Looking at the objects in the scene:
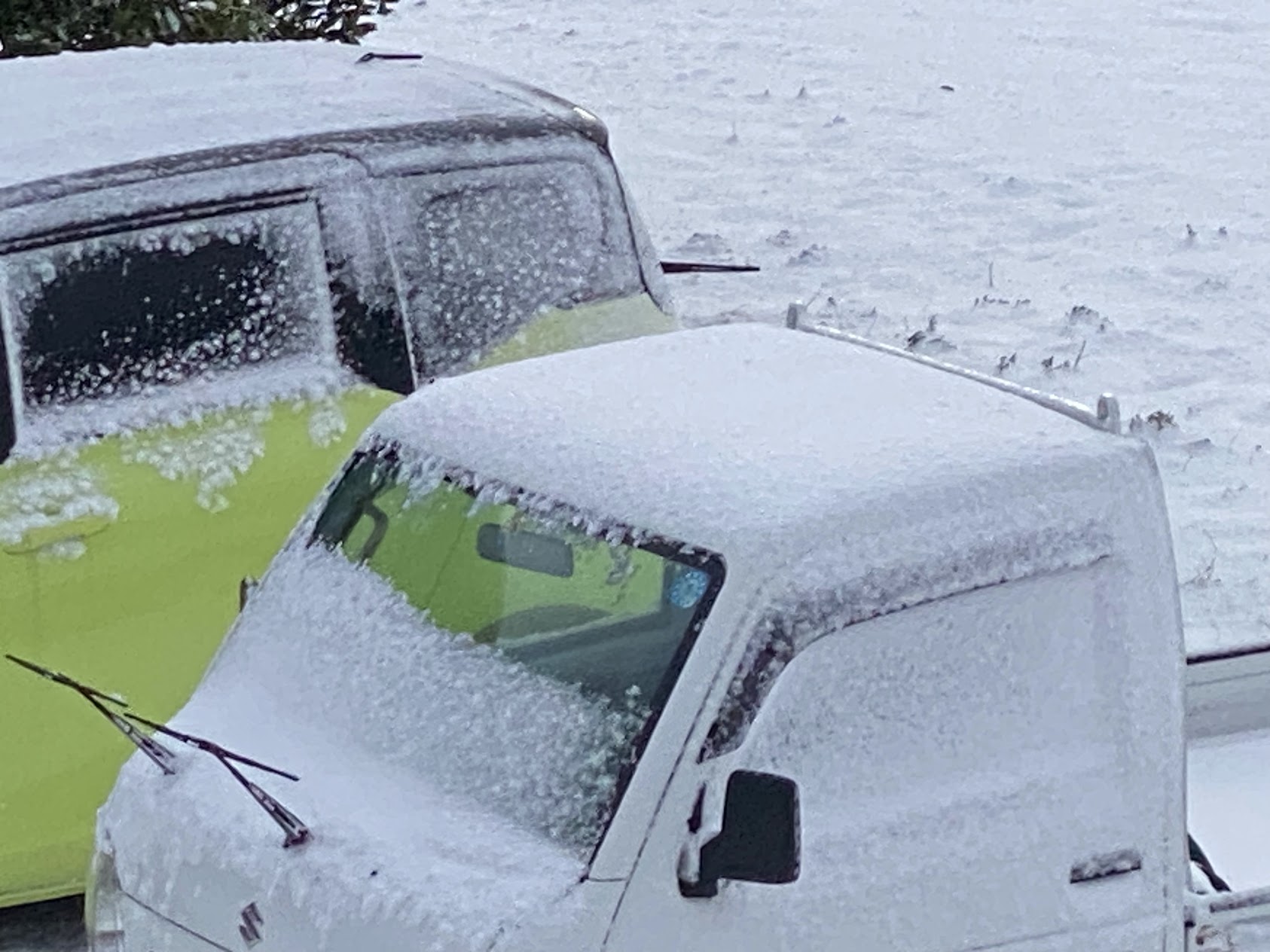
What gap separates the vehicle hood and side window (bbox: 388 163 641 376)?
1.96 meters

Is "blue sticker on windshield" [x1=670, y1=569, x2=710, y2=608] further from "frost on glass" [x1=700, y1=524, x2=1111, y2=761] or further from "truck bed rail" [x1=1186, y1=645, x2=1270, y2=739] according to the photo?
"truck bed rail" [x1=1186, y1=645, x2=1270, y2=739]

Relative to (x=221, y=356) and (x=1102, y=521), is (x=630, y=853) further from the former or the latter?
(x=221, y=356)

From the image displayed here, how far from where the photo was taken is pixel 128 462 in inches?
219

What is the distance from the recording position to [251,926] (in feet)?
12.4

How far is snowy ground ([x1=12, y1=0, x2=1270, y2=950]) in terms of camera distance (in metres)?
10.4

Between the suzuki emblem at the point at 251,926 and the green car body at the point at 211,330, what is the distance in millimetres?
1772

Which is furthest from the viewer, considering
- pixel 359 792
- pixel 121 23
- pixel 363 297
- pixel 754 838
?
pixel 121 23

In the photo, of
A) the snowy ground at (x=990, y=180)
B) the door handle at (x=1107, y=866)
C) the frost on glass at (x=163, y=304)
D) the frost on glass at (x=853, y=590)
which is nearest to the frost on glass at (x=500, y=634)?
the frost on glass at (x=853, y=590)

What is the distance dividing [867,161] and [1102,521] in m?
11.2

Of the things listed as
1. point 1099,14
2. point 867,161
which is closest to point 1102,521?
point 867,161

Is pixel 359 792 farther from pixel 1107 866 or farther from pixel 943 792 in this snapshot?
pixel 1107 866

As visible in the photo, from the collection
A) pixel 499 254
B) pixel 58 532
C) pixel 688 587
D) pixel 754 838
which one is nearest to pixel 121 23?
pixel 499 254

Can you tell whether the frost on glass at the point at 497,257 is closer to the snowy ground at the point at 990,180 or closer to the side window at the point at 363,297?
the side window at the point at 363,297

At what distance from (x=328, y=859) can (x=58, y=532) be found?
196 cm
